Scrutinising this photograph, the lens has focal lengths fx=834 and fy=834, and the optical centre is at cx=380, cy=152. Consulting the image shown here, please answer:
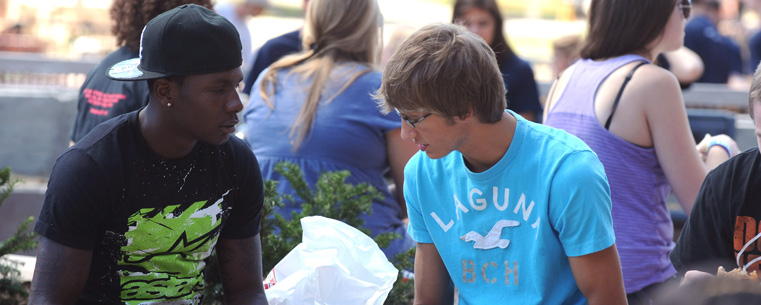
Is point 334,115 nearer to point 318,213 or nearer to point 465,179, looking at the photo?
point 318,213

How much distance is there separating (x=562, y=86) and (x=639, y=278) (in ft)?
2.77

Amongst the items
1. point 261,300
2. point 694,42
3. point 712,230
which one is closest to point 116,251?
point 261,300

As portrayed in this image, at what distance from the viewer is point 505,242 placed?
2.51 metres

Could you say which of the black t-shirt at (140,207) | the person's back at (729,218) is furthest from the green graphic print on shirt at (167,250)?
the person's back at (729,218)

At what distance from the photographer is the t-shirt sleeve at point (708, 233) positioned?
2.46 m

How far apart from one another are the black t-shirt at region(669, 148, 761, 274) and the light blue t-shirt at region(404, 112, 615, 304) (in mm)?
359

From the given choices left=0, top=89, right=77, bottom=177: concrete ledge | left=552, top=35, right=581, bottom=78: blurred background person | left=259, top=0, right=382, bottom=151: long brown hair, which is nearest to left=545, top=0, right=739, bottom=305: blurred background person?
left=259, top=0, right=382, bottom=151: long brown hair

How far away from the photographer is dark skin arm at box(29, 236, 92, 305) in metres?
2.35

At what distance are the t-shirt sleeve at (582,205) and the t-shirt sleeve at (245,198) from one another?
38.8 inches

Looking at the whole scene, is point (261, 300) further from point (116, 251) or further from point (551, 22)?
point (551, 22)

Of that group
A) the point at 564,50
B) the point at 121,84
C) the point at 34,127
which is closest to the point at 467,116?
the point at 121,84

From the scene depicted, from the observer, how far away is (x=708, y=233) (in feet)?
8.20

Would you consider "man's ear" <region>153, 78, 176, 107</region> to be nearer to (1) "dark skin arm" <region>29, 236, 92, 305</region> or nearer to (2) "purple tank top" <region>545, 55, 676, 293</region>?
(1) "dark skin arm" <region>29, 236, 92, 305</region>

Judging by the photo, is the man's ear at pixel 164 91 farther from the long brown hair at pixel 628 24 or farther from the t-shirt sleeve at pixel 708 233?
the long brown hair at pixel 628 24
